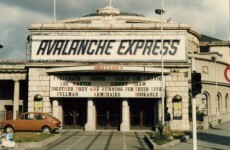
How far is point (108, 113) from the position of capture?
3500cm

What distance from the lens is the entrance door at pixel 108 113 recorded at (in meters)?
34.8

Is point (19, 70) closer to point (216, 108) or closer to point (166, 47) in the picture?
point (166, 47)

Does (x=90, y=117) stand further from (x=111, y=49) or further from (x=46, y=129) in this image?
(x=111, y=49)

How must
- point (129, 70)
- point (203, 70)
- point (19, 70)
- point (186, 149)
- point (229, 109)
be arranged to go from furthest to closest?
point (229, 109)
point (203, 70)
point (19, 70)
point (129, 70)
point (186, 149)

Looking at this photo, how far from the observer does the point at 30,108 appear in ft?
111

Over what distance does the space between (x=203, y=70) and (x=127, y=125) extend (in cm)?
1826

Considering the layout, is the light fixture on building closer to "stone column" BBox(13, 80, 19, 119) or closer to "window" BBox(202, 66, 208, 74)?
"stone column" BBox(13, 80, 19, 119)

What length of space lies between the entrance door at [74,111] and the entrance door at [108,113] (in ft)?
4.81

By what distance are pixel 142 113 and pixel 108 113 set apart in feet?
10.7

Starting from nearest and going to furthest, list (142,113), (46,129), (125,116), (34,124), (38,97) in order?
(34,124), (46,129), (38,97), (125,116), (142,113)

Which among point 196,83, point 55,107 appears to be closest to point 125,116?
point 55,107

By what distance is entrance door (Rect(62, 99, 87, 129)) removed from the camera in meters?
35.0

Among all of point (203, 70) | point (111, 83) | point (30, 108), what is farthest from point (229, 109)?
point (30, 108)

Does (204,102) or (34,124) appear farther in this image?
(204,102)
